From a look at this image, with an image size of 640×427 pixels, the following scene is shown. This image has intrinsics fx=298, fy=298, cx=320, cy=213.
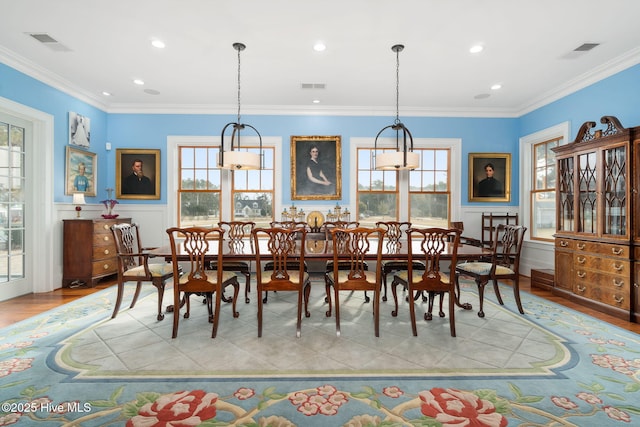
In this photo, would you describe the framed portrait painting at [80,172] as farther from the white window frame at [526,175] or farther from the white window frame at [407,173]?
the white window frame at [526,175]

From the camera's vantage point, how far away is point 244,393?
1.84 meters

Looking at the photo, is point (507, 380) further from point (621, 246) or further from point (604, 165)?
point (604, 165)

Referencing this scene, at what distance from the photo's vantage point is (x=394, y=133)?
219 inches

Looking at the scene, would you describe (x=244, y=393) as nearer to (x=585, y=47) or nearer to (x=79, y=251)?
(x=79, y=251)

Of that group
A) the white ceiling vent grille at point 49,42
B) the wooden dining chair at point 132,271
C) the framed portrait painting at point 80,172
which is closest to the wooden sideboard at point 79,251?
the framed portrait painting at point 80,172

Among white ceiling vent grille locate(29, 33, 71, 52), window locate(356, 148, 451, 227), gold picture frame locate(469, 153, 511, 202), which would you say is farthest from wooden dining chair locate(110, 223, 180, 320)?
gold picture frame locate(469, 153, 511, 202)

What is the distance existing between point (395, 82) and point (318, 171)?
1.97 meters

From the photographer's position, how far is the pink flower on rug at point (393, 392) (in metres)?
1.82

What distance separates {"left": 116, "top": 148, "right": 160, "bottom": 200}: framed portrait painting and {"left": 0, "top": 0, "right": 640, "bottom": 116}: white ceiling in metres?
0.93

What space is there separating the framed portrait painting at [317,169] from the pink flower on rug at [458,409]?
397 centimetres

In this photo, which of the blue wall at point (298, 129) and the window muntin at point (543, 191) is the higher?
the blue wall at point (298, 129)

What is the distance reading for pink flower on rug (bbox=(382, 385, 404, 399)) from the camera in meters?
1.82

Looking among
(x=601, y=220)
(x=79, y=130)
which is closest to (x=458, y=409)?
(x=601, y=220)

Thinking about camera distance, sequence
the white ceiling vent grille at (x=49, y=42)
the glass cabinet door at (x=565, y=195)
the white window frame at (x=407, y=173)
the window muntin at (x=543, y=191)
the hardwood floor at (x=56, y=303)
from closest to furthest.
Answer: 1. the hardwood floor at (x=56, y=303)
2. the white ceiling vent grille at (x=49, y=42)
3. the glass cabinet door at (x=565, y=195)
4. the window muntin at (x=543, y=191)
5. the white window frame at (x=407, y=173)
